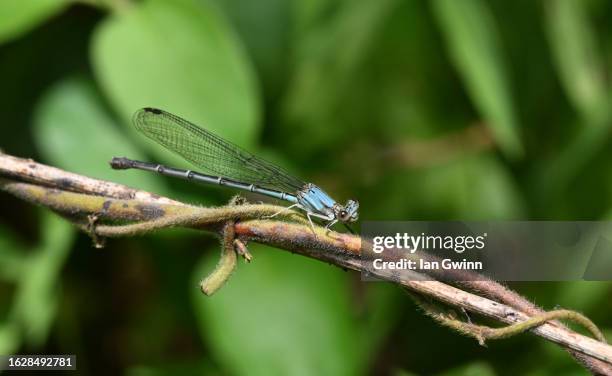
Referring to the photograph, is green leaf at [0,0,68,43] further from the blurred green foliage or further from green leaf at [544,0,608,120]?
green leaf at [544,0,608,120]

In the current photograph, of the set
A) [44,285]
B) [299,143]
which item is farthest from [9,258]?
[299,143]

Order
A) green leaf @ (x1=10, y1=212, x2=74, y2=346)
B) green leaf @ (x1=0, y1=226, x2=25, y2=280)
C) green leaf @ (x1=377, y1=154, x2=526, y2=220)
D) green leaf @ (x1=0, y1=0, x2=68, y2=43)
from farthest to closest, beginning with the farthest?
green leaf @ (x1=377, y1=154, x2=526, y2=220) < green leaf @ (x1=0, y1=226, x2=25, y2=280) < green leaf @ (x1=10, y1=212, x2=74, y2=346) < green leaf @ (x1=0, y1=0, x2=68, y2=43)

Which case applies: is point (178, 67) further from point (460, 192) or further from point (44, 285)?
point (460, 192)

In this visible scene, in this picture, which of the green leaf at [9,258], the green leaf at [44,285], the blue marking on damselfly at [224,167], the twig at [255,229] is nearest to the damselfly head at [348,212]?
the blue marking on damselfly at [224,167]

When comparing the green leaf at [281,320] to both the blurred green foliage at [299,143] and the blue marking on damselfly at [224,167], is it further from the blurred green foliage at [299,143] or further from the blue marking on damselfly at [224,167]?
the blue marking on damselfly at [224,167]

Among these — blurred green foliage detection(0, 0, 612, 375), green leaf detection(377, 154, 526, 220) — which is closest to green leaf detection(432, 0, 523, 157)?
blurred green foliage detection(0, 0, 612, 375)

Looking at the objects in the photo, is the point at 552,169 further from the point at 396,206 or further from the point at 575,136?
the point at 396,206
